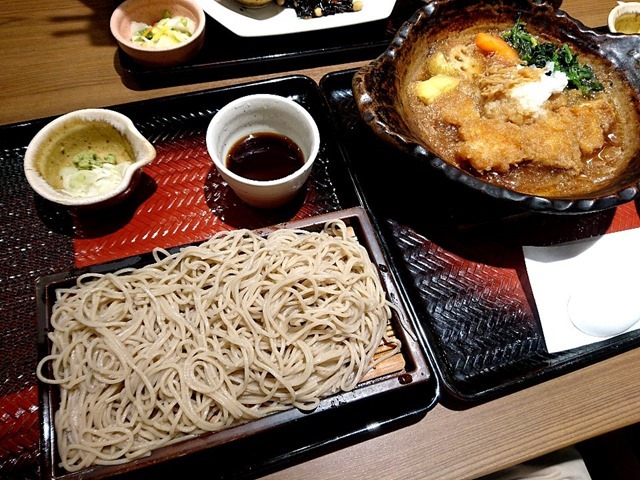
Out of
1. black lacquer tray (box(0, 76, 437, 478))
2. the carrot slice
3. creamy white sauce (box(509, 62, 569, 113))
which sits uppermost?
the carrot slice

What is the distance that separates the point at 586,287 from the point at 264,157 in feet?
4.65

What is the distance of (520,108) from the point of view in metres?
1.88

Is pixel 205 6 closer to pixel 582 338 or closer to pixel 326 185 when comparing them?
pixel 326 185

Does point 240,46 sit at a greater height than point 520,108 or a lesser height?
lesser

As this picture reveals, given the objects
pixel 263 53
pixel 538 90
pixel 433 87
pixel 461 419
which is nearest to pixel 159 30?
pixel 263 53

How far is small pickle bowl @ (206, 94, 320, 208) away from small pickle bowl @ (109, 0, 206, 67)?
500 mm

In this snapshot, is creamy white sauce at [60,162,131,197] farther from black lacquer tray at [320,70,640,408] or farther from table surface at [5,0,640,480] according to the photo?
black lacquer tray at [320,70,640,408]

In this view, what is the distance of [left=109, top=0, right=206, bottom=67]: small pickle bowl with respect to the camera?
2.04 m

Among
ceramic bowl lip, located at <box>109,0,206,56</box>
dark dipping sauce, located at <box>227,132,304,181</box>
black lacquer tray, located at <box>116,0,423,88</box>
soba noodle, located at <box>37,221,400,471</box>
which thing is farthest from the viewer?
black lacquer tray, located at <box>116,0,423,88</box>

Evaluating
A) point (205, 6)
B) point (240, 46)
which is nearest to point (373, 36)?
point (240, 46)

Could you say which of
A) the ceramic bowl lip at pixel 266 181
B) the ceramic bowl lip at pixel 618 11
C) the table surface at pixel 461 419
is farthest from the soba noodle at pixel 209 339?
the ceramic bowl lip at pixel 618 11

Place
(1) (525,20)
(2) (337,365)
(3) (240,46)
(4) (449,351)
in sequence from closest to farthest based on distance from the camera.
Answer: (2) (337,365) → (4) (449,351) → (1) (525,20) → (3) (240,46)

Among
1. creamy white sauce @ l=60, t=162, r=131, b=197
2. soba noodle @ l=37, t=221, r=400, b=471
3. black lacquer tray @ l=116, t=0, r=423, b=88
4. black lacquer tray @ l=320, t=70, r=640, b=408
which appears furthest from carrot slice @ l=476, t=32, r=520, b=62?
creamy white sauce @ l=60, t=162, r=131, b=197

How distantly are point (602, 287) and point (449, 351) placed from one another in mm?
685
